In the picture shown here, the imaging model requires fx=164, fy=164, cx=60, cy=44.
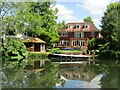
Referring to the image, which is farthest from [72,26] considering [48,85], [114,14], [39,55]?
[48,85]

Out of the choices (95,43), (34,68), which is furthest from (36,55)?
(95,43)

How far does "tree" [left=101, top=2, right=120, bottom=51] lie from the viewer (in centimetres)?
2742

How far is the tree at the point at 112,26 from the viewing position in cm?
2742

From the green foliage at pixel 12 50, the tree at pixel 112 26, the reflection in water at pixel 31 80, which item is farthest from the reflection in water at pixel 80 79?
the tree at pixel 112 26

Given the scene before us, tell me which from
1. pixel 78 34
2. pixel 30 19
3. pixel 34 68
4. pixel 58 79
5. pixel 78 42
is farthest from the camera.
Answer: pixel 78 34

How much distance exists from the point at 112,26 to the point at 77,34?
12.0 metres

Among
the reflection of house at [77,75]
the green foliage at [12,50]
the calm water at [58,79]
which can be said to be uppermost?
the green foliage at [12,50]

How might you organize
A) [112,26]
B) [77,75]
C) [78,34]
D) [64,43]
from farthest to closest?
[64,43] → [78,34] → [112,26] → [77,75]

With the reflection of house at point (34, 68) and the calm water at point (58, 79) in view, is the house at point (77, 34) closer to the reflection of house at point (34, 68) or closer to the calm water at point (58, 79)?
the reflection of house at point (34, 68)

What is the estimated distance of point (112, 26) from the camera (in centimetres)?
3084

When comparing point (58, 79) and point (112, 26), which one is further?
point (112, 26)

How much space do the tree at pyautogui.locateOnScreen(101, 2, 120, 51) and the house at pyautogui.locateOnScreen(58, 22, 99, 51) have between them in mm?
6951

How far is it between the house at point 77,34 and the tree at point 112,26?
6951mm

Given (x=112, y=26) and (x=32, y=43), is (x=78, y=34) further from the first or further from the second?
(x=32, y=43)
